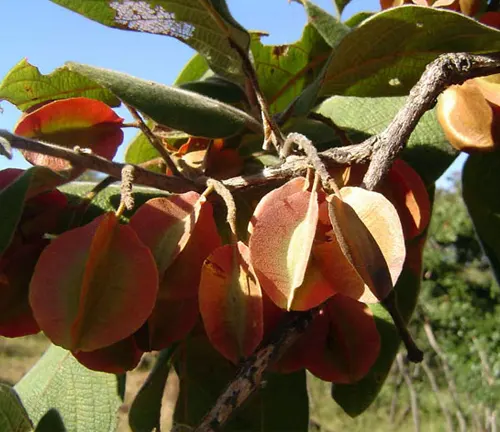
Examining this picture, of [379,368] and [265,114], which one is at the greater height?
[265,114]

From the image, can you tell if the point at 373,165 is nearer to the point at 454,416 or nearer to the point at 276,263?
the point at 276,263

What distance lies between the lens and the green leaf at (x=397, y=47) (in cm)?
52

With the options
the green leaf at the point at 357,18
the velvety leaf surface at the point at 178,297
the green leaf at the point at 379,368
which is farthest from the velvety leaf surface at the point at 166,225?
the green leaf at the point at 357,18

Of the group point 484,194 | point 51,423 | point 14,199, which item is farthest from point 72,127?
point 484,194

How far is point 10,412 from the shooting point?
517mm

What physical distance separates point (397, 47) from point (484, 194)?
0.77 ft

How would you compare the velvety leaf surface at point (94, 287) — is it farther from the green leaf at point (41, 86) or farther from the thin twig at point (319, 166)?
the green leaf at point (41, 86)

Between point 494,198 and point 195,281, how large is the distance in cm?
41

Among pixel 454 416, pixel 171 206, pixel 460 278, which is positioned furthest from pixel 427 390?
pixel 171 206

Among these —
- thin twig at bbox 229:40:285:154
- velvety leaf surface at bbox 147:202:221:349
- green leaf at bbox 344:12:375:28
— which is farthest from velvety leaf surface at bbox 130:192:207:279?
green leaf at bbox 344:12:375:28

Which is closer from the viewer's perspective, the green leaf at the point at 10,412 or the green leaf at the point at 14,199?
the green leaf at the point at 14,199

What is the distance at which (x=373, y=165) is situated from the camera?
1.53ft

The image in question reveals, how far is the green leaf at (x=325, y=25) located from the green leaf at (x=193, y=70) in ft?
0.66

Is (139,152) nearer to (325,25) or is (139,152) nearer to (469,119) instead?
(325,25)
